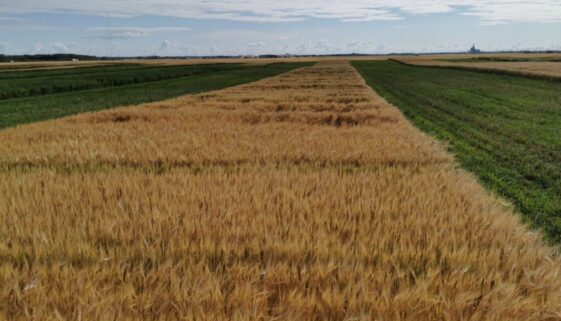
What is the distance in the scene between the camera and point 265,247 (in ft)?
9.48

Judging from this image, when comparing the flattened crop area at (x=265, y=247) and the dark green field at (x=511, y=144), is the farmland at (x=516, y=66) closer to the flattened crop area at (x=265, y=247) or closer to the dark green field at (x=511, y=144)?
the dark green field at (x=511, y=144)

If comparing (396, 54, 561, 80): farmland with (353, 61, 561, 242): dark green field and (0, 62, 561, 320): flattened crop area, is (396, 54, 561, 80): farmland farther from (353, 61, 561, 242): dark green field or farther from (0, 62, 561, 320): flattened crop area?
(0, 62, 561, 320): flattened crop area

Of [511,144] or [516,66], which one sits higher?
[516,66]

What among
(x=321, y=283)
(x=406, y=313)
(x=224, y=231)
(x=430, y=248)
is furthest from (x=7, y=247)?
(x=430, y=248)

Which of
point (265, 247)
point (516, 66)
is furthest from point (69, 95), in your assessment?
point (516, 66)

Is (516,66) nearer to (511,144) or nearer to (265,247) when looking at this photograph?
(511,144)

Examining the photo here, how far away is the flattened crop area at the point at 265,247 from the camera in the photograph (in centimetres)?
219

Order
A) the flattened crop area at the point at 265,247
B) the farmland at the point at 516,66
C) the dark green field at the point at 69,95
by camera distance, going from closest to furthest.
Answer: the flattened crop area at the point at 265,247, the dark green field at the point at 69,95, the farmland at the point at 516,66

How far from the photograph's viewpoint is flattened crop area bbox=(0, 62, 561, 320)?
7.20ft

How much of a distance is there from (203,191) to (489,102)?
19621mm

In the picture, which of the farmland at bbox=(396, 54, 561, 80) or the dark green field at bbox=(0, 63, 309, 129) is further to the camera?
the farmland at bbox=(396, 54, 561, 80)

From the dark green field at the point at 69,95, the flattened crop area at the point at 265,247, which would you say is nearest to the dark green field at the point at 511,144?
the flattened crop area at the point at 265,247

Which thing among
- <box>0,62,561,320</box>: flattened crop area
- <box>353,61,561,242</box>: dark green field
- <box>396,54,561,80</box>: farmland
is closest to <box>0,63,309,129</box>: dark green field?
<box>0,62,561,320</box>: flattened crop area

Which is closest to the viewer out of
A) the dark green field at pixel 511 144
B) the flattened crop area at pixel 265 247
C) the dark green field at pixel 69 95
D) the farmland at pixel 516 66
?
the flattened crop area at pixel 265 247
